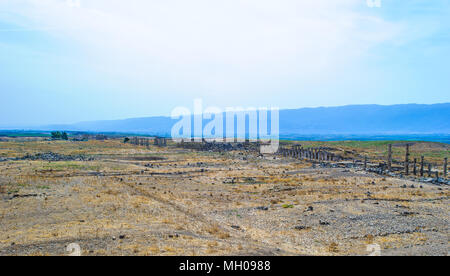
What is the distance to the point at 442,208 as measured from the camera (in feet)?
59.9

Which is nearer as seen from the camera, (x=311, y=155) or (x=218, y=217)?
(x=218, y=217)

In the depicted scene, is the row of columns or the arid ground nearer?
the arid ground

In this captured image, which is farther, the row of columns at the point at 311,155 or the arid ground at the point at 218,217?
the row of columns at the point at 311,155

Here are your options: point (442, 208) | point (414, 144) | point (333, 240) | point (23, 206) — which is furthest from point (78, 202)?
point (414, 144)

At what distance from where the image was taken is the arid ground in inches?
450

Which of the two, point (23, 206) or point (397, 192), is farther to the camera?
point (397, 192)

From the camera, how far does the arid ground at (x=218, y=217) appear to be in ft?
37.5

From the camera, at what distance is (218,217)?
1636 cm

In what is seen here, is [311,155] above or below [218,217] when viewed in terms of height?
above

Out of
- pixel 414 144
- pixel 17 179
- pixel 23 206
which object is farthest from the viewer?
pixel 414 144
